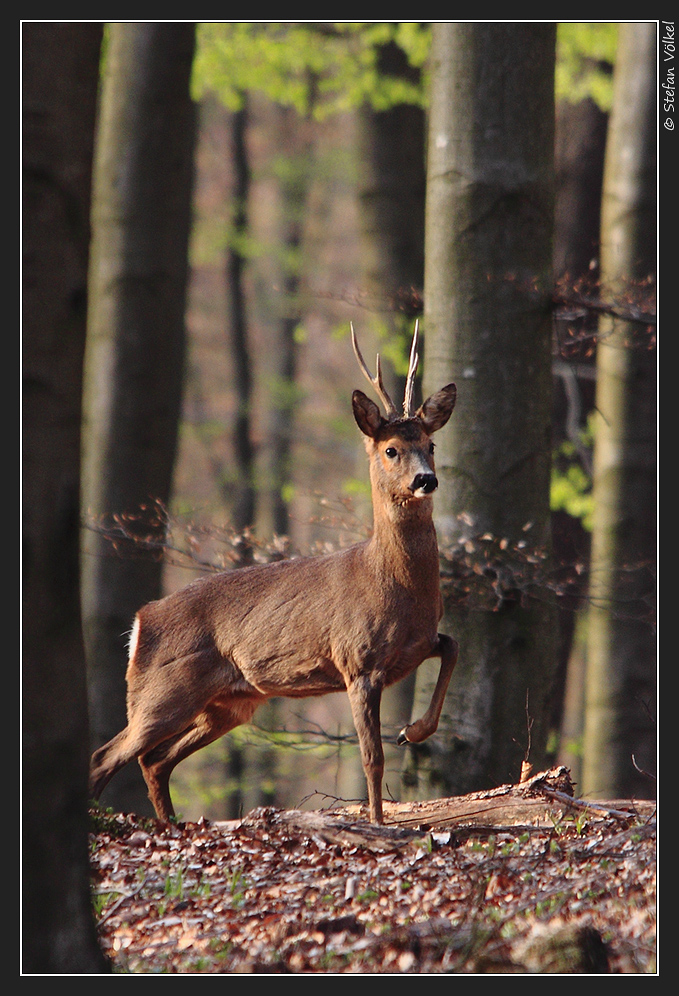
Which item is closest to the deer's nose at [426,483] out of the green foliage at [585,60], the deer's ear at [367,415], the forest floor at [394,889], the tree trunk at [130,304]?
the deer's ear at [367,415]

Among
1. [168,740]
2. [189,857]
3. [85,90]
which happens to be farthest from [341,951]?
[85,90]

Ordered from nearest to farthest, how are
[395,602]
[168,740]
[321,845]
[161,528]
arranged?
[321,845], [395,602], [168,740], [161,528]

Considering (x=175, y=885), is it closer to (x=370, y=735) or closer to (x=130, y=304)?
(x=370, y=735)

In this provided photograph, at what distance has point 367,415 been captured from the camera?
19.9ft

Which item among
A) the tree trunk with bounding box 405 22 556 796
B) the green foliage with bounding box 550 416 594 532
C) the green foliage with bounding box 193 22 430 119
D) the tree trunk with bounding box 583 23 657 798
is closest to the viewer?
the tree trunk with bounding box 405 22 556 796

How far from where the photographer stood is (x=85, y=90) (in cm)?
425

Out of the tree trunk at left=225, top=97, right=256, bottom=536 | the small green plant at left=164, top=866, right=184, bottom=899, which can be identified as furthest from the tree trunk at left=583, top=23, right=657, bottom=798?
the tree trunk at left=225, top=97, right=256, bottom=536

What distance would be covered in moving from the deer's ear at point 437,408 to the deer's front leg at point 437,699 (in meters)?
1.24

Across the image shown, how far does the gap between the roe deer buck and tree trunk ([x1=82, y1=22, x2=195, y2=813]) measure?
2162mm

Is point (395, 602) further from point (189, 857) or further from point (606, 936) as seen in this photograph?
point (606, 936)

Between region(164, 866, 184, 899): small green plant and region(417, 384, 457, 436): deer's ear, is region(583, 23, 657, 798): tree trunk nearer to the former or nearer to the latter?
region(417, 384, 457, 436): deer's ear

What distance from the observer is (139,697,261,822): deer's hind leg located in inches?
267

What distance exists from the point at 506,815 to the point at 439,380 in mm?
2985
